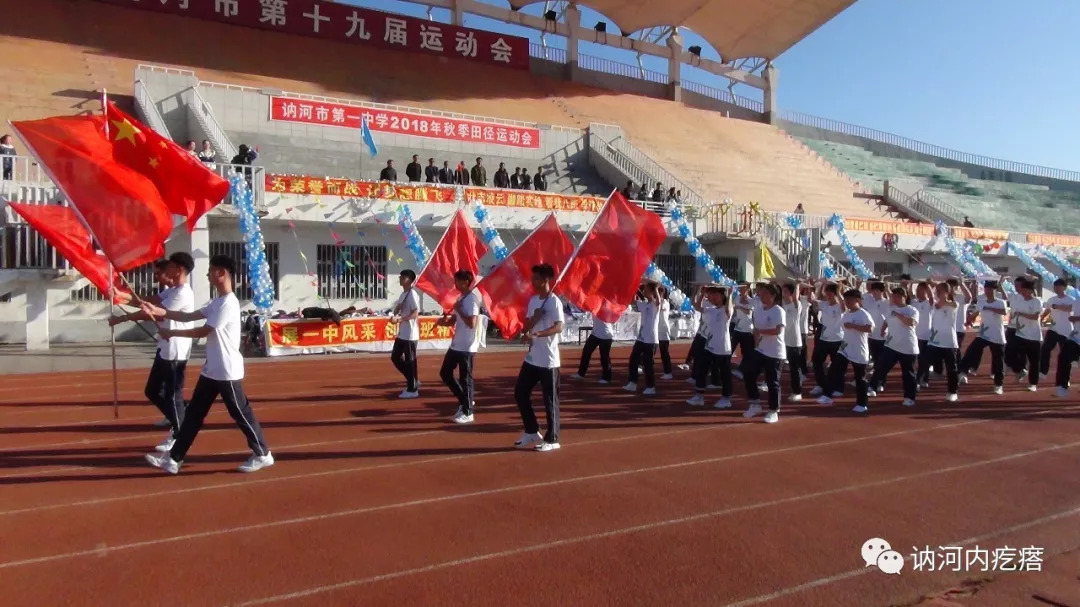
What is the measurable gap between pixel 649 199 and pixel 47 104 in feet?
55.1

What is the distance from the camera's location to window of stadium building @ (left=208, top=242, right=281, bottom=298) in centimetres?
1758

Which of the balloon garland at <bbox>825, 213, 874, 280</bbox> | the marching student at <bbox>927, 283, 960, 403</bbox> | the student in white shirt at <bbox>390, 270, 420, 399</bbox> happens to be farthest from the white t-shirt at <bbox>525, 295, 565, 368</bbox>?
the balloon garland at <bbox>825, 213, 874, 280</bbox>

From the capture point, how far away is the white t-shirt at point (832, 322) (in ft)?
32.4

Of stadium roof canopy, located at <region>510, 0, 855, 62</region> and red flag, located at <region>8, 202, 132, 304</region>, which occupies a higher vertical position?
stadium roof canopy, located at <region>510, 0, 855, 62</region>

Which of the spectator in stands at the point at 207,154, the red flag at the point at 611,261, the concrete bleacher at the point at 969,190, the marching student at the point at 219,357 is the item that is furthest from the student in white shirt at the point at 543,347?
the concrete bleacher at the point at 969,190

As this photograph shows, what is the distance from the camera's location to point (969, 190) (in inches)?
1604

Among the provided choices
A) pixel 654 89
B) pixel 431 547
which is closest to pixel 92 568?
pixel 431 547

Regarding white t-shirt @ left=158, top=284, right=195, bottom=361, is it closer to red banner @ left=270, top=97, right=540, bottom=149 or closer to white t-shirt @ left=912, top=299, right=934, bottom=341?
white t-shirt @ left=912, top=299, right=934, bottom=341

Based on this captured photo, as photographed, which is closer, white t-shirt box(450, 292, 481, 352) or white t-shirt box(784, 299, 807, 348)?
white t-shirt box(450, 292, 481, 352)

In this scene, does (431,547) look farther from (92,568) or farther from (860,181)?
(860,181)

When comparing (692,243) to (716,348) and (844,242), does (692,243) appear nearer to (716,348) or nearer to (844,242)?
(844,242)

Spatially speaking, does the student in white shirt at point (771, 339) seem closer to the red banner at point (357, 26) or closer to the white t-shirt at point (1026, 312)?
the white t-shirt at point (1026, 312)

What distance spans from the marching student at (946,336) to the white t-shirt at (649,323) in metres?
3.78

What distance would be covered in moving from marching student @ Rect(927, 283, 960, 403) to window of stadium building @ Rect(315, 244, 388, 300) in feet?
44.1
